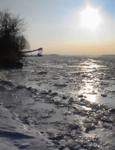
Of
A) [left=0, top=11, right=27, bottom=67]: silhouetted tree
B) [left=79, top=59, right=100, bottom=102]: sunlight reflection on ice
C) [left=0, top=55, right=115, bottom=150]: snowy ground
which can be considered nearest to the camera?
[left=0, top=55, right=115, bottom=150]: snowy ground

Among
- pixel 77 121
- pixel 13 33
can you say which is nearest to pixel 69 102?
pixel 77 121

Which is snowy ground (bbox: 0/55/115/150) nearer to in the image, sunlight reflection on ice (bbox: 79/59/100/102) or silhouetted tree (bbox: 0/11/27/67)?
sunlight reflection on ice (bbox: 79/59/100/102)

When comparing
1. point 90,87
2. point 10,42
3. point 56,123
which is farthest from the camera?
point 10,42

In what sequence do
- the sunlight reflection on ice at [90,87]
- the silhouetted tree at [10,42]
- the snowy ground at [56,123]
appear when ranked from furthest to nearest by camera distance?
the silhouetted tree at [10,42]
the sunlight reflection on ice at [90,87]
the snowy ground at [56,123]

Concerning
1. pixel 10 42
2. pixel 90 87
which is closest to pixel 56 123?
pixel 90 87

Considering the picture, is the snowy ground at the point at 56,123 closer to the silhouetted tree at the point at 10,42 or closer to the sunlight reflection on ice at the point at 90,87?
the sunlight reflection on ice at the point at 90,87

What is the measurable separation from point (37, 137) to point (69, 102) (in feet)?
26.8

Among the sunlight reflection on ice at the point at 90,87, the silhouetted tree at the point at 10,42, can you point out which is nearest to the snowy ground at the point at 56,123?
the sunlight reflection on ice at the point at 90,87

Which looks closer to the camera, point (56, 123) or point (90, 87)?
point (56, 123)

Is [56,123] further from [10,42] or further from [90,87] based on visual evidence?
[10,42]

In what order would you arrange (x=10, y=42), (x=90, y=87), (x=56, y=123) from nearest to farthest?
(x=56, y=123) → (x=90, y=87) → (x=10, y=42)

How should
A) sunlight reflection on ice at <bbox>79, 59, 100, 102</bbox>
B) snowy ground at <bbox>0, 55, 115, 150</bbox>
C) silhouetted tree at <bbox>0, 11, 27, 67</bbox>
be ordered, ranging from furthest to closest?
silhouetted tree at <bbox>0, 11, 27, 67</bbox> < sunlight reflection on ice at <bbox>79, 59, 100, 102</bbox> < snowy ground at <bbox>0, 55, 115, 150</bbox>

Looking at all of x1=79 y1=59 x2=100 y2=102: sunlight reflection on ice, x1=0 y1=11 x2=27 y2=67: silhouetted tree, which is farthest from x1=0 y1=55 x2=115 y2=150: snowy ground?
x1=0 y1=11 x2=27 y2=67: silhouetted tree

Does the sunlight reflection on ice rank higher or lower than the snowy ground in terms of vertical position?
lower
